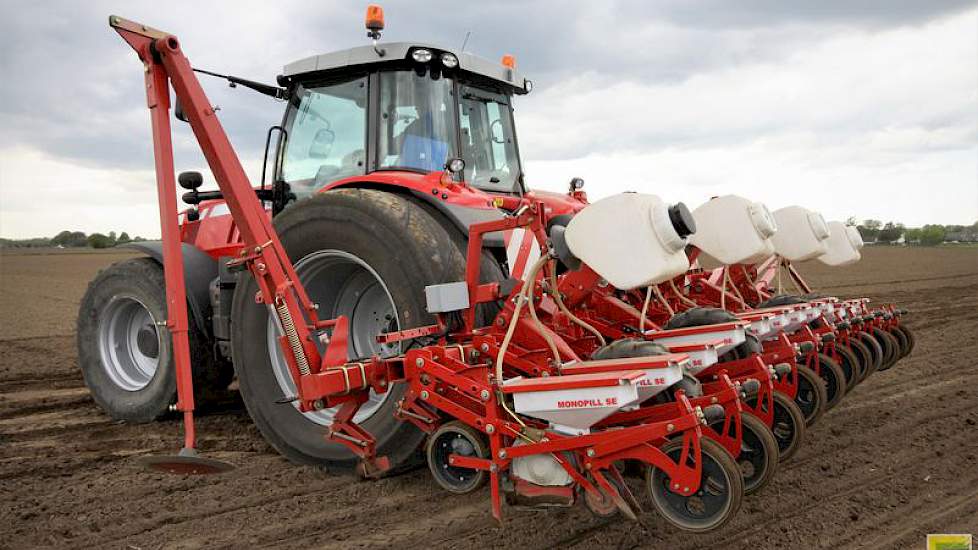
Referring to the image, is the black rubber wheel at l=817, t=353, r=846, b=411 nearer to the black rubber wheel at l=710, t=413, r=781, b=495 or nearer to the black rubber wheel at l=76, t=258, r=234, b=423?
the black rubber wheel at l=710, t=413, r=781, b=495

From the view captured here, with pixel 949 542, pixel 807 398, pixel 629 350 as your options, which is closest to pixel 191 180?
pixel 629 350

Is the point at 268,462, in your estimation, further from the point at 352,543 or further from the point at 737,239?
the point at 737,239

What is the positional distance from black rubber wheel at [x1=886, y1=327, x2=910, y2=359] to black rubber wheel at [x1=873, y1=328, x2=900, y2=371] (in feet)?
0.53

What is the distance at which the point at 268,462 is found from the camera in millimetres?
4016

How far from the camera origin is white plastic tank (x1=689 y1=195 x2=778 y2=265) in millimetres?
3959

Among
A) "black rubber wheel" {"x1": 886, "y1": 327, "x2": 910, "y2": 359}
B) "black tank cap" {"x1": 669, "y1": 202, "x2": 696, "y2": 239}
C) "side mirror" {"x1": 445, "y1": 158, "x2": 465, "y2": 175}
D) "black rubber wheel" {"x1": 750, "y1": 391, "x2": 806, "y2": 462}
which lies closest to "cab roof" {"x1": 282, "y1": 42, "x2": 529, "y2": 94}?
"side mirror" {"x1": 445, "y1": 158, "x2": 465, "y2": 175}

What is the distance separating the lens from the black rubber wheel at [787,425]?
3566 millimetres

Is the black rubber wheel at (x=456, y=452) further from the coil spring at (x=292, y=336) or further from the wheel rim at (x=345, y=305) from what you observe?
the wheel rim at (x=345, y=305)

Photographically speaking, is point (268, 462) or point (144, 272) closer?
point (268, 462)

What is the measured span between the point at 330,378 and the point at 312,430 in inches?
33.9

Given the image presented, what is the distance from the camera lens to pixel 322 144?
467cm

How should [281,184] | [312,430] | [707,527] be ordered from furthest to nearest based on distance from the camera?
[281,184] < [312,430] < [707,527]

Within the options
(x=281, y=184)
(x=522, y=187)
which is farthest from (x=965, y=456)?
(x=281, y=184)

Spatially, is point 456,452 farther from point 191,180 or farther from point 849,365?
point 849,365
